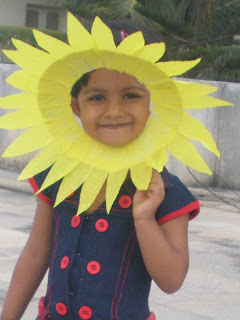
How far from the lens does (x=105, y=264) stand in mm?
2002

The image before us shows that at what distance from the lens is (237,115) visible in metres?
9.20

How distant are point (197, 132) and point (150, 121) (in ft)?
0.44

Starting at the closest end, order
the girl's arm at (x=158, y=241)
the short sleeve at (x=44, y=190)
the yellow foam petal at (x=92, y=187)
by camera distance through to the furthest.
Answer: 1. the girl's arm at (x=158, y=241)
2. the yellow foam petal at (x=92, y=187)
3. the short sleeve at (x=44, y=190)

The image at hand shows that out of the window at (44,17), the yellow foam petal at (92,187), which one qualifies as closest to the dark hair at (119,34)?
the yellow foam petal at (92,187)

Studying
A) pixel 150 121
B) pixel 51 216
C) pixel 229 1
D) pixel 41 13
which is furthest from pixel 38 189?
pixel 41 13

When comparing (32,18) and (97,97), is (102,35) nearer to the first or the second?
(97,97)

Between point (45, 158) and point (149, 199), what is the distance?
1.02 ft

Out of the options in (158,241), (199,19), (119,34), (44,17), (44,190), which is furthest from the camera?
(44,17)

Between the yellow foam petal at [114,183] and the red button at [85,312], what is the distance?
268mm

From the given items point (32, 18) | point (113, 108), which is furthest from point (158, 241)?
point (32, 18)

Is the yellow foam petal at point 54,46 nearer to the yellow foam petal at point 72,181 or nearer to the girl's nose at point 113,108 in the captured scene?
the girl's nose at point 113,108

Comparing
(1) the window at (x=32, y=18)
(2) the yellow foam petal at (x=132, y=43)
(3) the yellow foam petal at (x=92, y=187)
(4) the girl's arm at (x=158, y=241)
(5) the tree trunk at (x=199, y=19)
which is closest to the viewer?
(2) the yellow foam petal at (x=132, y=43)

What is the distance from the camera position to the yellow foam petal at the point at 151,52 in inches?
71.0

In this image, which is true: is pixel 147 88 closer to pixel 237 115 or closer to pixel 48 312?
pixel 48 312
